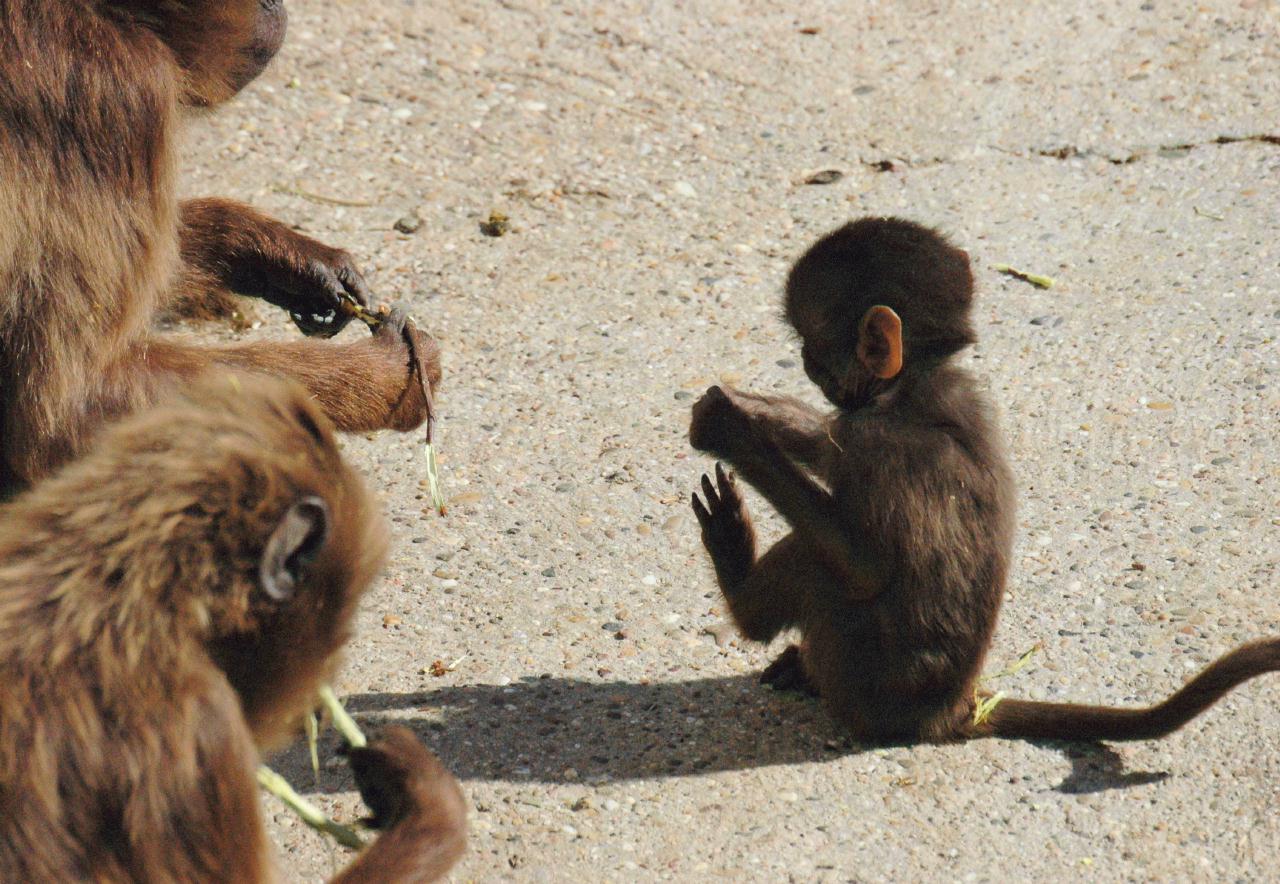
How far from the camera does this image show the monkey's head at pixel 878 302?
4.74 meters

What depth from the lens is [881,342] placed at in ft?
15.4

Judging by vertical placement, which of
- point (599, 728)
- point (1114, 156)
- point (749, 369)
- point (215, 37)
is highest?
point (215, 37)

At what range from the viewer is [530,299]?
23.5ft

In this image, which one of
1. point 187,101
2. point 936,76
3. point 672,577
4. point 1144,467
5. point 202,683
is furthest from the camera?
point 936,76

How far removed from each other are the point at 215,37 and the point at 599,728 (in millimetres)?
2558

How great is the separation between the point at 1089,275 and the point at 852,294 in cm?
280

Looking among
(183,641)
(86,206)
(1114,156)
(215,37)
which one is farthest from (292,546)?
(1114,156)

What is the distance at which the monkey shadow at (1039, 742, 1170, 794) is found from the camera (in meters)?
4.51

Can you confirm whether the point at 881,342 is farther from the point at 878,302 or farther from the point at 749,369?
the point at 749,369

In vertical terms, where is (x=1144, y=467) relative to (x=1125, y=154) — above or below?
below

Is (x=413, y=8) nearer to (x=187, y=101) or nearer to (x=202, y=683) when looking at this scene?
(x=187, y=101)

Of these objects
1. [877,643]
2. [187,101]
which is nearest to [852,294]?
[877,643]

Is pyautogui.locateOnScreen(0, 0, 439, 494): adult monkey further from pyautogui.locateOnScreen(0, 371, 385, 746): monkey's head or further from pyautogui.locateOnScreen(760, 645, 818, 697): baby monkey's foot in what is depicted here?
pyautogui.locateOnScreen(760, 645, 818, 697): baby monkey's foot

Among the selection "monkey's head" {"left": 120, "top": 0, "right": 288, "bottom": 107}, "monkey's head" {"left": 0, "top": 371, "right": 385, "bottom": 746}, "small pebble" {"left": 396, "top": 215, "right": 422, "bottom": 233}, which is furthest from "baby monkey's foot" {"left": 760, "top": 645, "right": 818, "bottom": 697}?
"small pebble" {"left": 396, "top": 215, "right": 422, "bottom": 233}
